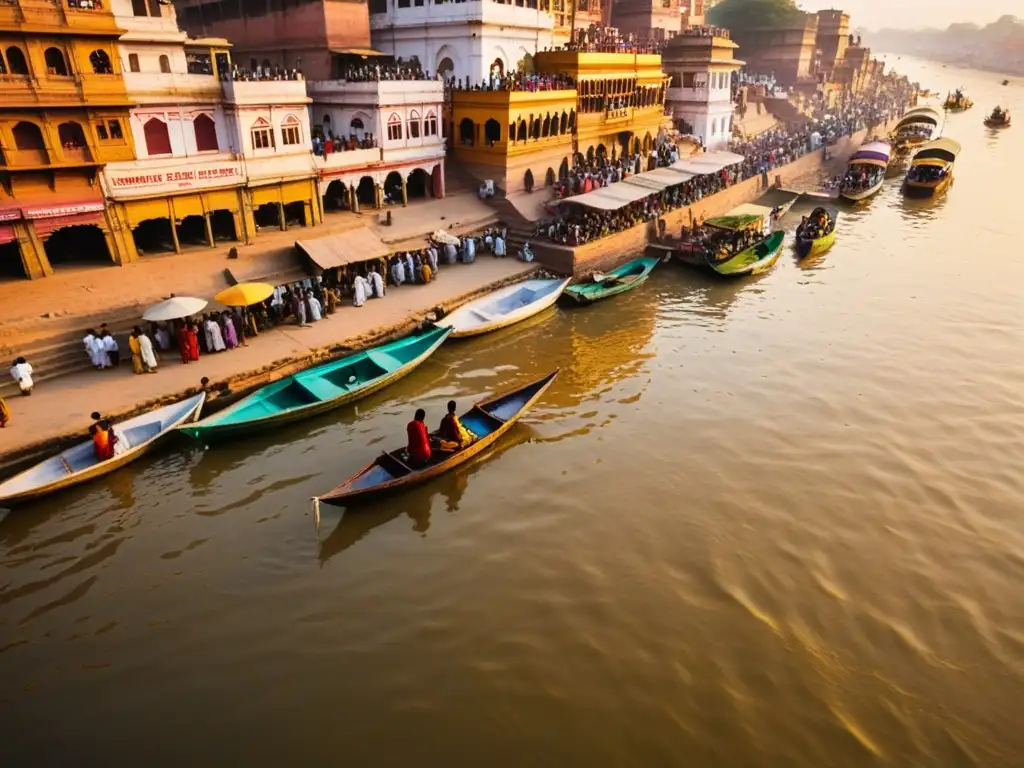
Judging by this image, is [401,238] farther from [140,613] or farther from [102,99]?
[140,613]

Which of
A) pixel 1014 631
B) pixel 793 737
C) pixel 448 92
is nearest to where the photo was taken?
pixel 793 737

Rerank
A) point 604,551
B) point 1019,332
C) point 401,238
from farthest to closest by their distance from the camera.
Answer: point 401,238
point 1019,332
point 604,551

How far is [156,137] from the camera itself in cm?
2038

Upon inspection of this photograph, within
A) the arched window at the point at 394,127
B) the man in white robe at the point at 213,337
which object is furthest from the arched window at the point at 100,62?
the arched window at the point at 394,127

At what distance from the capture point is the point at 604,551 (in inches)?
454

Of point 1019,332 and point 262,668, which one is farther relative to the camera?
point 1019,332

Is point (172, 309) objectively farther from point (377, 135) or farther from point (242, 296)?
point (377, 135)

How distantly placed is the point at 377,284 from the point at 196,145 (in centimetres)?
749

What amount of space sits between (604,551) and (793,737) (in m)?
4.00

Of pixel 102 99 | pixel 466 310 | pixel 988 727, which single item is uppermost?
pixel 102 99

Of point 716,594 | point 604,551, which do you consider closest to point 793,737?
point 716,594

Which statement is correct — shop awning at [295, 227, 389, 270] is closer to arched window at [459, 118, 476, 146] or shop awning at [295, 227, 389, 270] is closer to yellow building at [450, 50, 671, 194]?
yellow building at [450, 50, 671, 194]

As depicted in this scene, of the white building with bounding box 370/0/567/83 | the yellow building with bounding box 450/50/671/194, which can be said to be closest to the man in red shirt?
the yellow building with bounding box 450/50/671/194

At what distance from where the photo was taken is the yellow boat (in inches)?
1560
